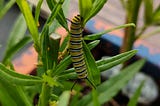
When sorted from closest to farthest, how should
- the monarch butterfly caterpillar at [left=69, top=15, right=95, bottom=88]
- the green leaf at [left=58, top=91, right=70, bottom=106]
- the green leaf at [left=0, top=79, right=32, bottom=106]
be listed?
the monarch butterfly caterpillar at [left=69, top=15, right=95, bottom=88] → the green leaf at [left=0, top=79, right=32, bottom=106] → the green leaf at [left=58, top=91, right=70, bottom=106]

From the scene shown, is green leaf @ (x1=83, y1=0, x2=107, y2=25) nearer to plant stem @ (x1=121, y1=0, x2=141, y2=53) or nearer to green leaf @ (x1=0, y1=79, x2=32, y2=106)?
green leaf @ (x1=0, y1=79, x2=32, y2=106)

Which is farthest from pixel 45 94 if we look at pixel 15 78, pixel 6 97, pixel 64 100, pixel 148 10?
pixel 148 10

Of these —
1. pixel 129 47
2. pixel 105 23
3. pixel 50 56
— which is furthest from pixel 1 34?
pixel 50 56

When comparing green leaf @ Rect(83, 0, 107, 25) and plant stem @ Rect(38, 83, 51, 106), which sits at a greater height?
green leaf @ Rect(83, 0, 107, 25)

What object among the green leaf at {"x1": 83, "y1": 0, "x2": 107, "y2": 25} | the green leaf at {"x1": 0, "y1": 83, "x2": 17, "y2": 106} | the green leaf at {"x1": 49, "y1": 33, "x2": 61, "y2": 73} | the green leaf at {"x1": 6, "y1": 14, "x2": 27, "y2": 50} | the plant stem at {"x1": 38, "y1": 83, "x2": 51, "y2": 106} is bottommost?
the green leaf at {"x1": 0, "y1": 83, "x2": 17, "y2": 106}

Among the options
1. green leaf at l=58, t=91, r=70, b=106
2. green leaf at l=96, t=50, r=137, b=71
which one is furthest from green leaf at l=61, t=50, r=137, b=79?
green leaf at l=58, t=91, r=70, b=106

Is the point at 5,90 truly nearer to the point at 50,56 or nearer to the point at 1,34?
the point at 50,56

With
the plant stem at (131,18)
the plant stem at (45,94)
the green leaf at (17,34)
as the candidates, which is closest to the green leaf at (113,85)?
the plant stem at (131,18)

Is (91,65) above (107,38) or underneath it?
above

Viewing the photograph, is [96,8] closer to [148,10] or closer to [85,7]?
[85,7]
